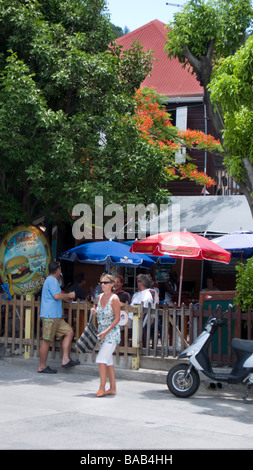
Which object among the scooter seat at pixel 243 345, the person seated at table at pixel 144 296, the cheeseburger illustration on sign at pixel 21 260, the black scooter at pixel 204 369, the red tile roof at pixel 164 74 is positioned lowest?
the black scooter at pixel 204 369

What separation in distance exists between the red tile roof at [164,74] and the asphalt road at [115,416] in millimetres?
14955

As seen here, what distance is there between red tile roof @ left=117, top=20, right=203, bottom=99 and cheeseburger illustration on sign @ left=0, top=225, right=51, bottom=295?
10.9m

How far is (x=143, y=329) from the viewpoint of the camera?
1162 centimetres

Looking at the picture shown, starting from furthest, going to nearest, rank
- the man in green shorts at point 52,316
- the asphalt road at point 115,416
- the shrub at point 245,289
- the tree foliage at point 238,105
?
the man in green shorts at point 52,316 → the shrub at point 245,289 → the tree foliage at point 238,105 → the asphalt road at point 115,416

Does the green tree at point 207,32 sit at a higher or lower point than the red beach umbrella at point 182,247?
higher

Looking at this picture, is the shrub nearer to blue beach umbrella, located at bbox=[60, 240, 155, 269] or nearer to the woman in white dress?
the woman in white dress

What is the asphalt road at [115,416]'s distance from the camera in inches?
254

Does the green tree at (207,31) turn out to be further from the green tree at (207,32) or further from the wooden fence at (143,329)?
the wooden fence at (143,329)

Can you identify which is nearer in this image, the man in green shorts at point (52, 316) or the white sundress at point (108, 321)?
the white sundress at point (108, 321)

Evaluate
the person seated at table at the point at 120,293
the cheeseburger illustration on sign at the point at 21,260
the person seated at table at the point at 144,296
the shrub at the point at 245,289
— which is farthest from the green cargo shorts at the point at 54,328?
the shrub at the point at 245,289

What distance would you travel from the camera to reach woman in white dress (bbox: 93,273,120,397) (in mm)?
9352

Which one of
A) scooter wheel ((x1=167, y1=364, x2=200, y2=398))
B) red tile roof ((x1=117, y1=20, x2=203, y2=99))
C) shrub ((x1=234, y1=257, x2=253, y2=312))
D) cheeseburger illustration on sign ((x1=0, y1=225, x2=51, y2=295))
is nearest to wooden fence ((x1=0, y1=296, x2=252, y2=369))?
shrub ((x1=234, y1=257, x2=253, y2=312))

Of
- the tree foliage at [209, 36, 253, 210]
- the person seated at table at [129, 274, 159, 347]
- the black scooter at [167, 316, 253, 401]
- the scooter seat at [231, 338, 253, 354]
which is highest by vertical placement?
the tree foliage at [209, 36, 253, 210]

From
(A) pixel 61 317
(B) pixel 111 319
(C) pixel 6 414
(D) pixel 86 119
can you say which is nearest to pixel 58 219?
(D) pixel 86 119
